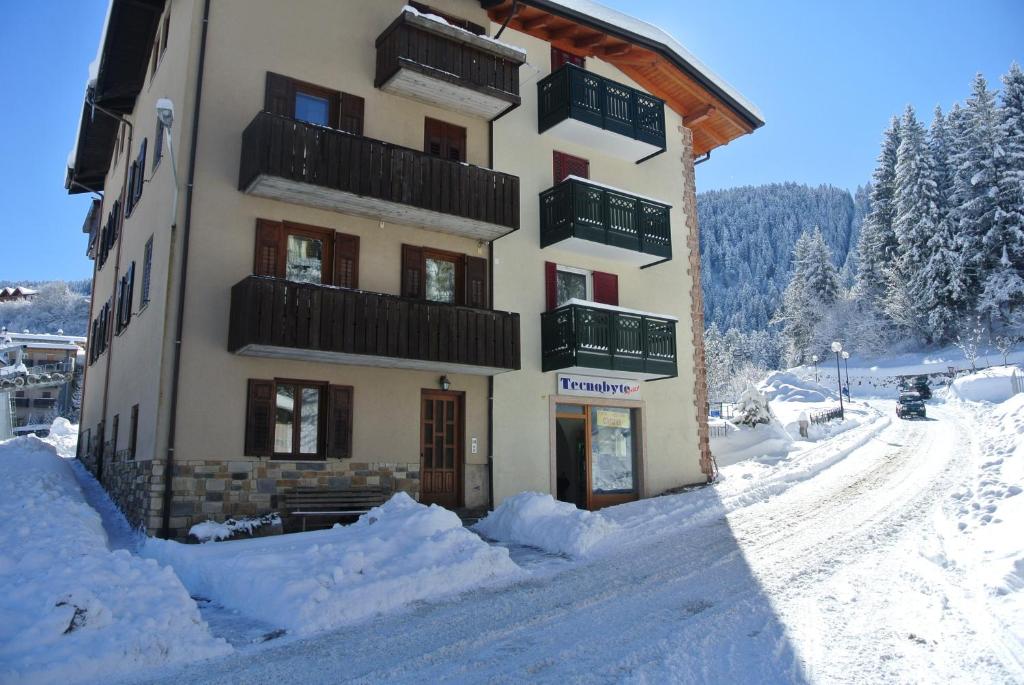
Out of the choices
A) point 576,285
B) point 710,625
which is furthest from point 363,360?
point 710,625

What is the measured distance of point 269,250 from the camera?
48.4ft

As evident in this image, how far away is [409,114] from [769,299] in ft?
518

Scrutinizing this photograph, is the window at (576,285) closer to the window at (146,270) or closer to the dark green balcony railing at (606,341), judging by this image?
the dark green balcony railing at (606,341)

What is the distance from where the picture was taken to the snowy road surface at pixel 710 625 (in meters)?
6.38

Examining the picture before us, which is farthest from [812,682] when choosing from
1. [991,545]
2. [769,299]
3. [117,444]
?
[769,299]

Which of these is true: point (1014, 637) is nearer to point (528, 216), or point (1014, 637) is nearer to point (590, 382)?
point (590, 382)

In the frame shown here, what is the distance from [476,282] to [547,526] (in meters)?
A: 6.54

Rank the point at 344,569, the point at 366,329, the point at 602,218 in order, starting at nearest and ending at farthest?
the point at 344,569 → the point at 366,329 → the point at 602,218

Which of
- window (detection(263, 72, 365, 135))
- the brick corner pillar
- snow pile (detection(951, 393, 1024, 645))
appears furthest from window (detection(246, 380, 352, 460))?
the brick corner pillar

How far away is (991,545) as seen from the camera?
9891 millimetres

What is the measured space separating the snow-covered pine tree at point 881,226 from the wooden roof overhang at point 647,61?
170ft

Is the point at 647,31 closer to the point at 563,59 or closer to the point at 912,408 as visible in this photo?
the point at 563,59

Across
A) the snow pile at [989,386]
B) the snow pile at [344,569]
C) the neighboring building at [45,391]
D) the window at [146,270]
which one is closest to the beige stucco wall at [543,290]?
the snow pile at [344,569]

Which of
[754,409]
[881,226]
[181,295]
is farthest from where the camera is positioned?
[881,226]
